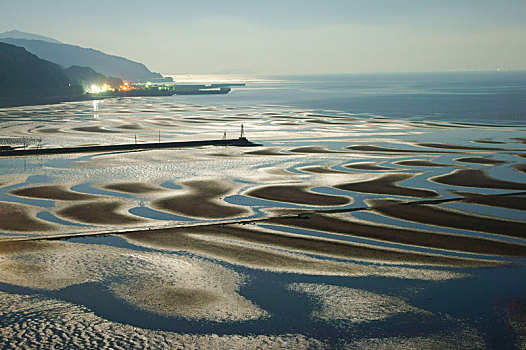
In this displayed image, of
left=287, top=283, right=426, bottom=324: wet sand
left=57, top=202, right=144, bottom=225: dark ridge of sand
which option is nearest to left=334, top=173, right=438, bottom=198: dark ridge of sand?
left=57, top=202, right=144, bottom=225: dark ridge of sand

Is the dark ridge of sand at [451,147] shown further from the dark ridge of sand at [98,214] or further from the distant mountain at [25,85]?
the distant mountain at [25,85]

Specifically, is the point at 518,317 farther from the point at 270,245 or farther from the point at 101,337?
the point at 101,337

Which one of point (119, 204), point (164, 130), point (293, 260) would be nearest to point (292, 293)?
point (293, 260)

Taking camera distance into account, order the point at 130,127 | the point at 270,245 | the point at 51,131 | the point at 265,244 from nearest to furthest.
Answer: the point at 270,245 → the point at 265,244 → the point at 51,131 → the point at 130,127

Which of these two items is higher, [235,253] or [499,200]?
[499,200]

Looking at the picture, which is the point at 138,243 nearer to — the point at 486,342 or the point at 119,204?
the point at 119,204

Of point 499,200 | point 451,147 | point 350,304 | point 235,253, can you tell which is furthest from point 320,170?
point 350,304
